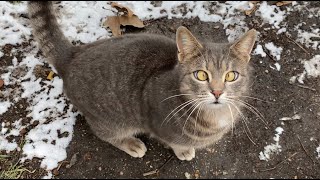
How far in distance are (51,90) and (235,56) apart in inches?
70.3

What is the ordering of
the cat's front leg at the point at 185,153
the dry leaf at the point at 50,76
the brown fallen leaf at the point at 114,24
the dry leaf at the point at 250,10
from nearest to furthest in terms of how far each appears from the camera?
the cat's front leg at the point at 185,153
the dry leaf at the point at 50,76
the brown fallen leaf at the point at 114,24
the dry leaf at the point at 250,10

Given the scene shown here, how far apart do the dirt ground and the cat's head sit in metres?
0.83

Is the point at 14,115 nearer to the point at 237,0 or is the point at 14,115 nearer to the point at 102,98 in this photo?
the point at 102,98

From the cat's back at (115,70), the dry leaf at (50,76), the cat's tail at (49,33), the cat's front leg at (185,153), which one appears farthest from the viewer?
the dry leaf at (50,76)

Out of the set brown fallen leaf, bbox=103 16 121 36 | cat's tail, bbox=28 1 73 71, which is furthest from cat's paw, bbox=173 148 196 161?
brown fallen leaf, bbox=103 16 121 36

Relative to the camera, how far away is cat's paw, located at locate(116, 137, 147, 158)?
11.0ft

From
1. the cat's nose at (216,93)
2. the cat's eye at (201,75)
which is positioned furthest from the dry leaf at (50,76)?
the cat's nose at (216,93)

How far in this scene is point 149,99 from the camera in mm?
2938

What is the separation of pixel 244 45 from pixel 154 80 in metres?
0.69

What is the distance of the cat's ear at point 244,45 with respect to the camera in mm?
2611

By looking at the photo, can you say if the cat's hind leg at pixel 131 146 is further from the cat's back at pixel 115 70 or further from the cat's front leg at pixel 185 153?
the cat's back at pixel 115 70

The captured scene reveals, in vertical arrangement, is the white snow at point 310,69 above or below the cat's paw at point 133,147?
above

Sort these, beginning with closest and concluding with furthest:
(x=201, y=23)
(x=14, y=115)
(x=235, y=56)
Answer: (x=235, y=56) → (x=14, y=115) → (x=201, y=23)

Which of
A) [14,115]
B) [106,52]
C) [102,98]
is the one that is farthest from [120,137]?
[14,115]
